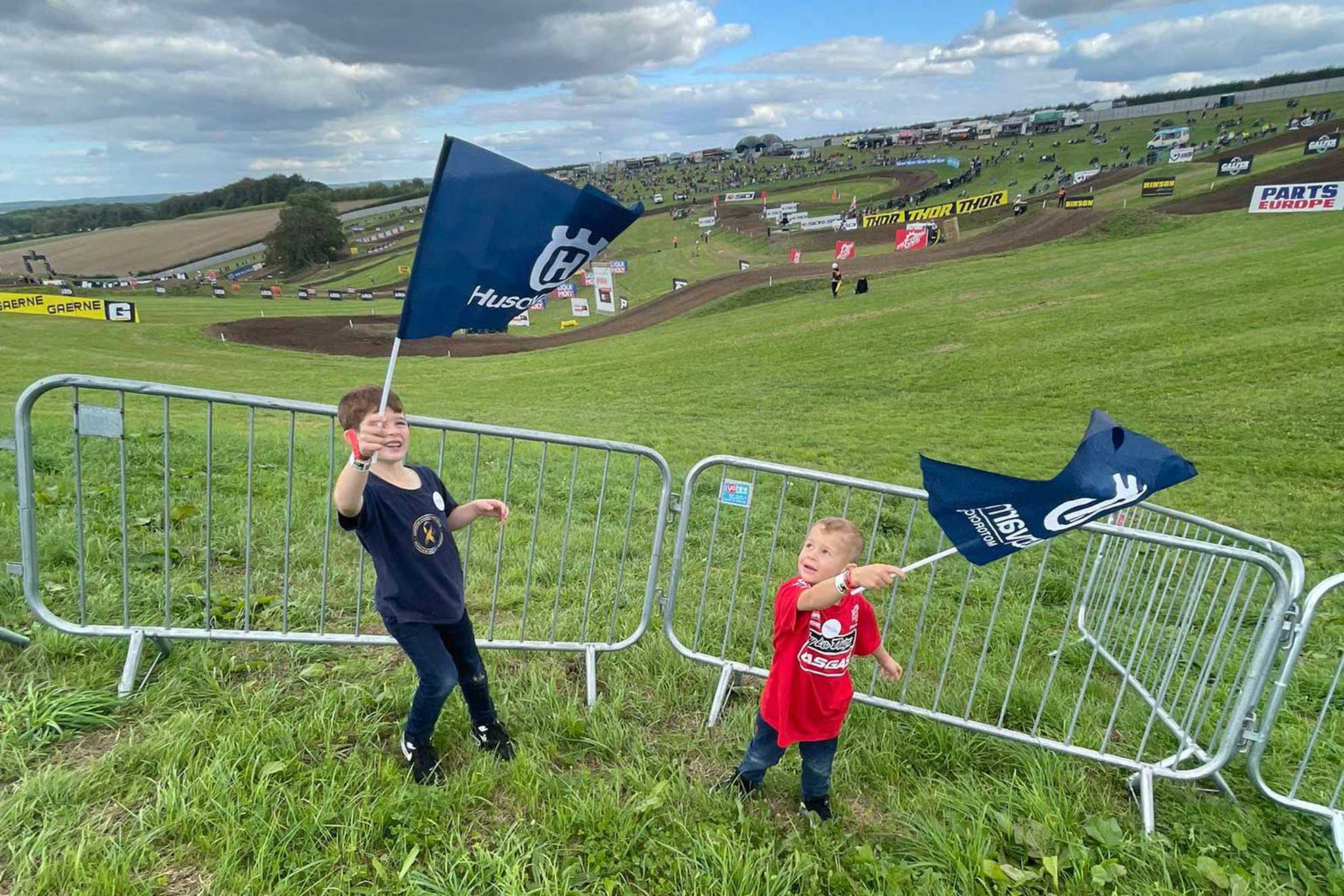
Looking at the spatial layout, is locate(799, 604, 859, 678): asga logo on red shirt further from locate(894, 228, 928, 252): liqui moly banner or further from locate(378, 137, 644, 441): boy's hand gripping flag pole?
locate(894, 228, 928, 252): liqui moly banner

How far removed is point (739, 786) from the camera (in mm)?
2918

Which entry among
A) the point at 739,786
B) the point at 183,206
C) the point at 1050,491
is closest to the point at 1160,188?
the point at 1050,491

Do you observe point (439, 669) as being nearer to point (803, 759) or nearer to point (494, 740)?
point (494, 740)

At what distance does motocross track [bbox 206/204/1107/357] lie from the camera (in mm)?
33781

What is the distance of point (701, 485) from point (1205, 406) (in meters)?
9.64

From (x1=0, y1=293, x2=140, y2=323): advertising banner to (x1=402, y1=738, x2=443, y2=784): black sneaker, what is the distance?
46140mm

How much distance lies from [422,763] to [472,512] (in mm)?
1108

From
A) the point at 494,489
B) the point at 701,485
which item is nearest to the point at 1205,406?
the point at 701,485

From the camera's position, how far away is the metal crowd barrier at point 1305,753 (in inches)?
108

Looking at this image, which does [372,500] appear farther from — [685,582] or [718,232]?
[718,232]

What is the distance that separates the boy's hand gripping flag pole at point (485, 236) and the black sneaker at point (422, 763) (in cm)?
150

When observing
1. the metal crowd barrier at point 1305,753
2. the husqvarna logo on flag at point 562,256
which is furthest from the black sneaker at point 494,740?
the metal crowd barrier at point 1305,753

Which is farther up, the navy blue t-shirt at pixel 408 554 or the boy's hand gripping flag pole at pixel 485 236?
the boy's hand gripping flag pole at pixel 485 236

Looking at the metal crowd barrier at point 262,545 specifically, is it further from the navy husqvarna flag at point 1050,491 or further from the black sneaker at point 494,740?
the navy husqvarna flag at point 1050,491
